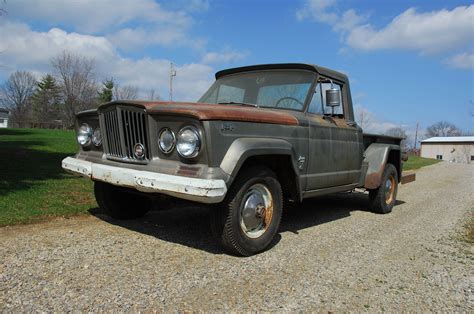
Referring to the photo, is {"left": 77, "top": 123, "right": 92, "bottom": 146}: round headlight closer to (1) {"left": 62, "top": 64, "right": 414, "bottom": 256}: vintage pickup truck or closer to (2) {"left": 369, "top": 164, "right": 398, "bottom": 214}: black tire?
(1) {"left": 62, "top": 64, "right": 414, "bottom": 256}: vintage pickup truck

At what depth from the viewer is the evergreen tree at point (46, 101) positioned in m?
64.6

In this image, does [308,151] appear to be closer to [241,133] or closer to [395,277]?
[241,133]

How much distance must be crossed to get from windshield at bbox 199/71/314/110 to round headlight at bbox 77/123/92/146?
171 cm

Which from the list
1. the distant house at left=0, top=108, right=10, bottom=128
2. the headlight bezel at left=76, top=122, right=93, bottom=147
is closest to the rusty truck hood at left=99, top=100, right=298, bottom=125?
the headlight bezel at left=76, top=122, right=93, bottom=147

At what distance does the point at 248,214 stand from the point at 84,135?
2.25 metres

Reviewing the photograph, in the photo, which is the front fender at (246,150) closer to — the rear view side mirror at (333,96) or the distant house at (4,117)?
the rear view side mirror at (333,96)

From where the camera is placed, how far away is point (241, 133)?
390 cm

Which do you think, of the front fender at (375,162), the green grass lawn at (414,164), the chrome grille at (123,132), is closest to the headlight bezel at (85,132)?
the chrome grille at (123,132)

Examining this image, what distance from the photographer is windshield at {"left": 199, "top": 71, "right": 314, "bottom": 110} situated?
17.3 feet

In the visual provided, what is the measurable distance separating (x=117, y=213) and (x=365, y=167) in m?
3.78

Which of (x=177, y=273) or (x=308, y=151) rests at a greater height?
(x=308, y=151)

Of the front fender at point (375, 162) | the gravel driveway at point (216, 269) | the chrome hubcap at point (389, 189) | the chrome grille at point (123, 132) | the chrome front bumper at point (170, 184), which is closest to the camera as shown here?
the gravel driveway at point (216, 269)

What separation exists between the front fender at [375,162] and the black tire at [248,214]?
8.68ft

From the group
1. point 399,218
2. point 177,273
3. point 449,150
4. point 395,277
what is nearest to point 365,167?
point 399,218
